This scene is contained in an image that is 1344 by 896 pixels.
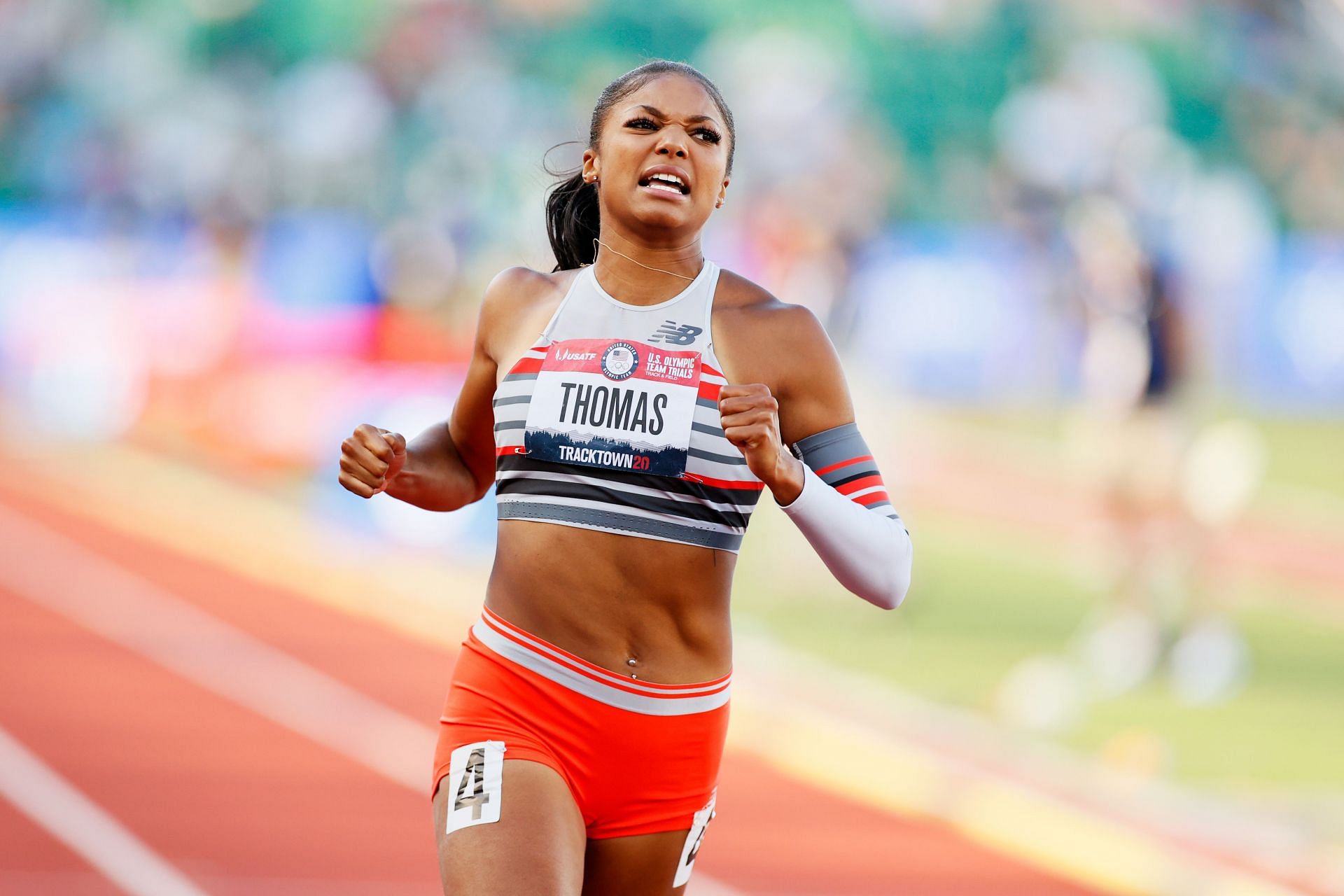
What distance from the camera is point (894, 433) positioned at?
17703mm

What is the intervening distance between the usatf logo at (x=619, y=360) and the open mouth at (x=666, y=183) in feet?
0.91

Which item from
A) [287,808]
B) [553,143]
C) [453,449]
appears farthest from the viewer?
[553,143]

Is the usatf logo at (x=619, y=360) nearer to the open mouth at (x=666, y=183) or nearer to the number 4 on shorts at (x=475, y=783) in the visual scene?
the open mouth at (x=666, y=183)

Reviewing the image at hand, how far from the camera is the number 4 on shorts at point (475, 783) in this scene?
9.76 feet

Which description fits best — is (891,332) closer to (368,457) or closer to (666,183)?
(666,183)

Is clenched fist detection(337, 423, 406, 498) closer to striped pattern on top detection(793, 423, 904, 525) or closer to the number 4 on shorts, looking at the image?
the number 4 on shorts

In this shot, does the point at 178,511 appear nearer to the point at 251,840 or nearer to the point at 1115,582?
the point at 1115,582

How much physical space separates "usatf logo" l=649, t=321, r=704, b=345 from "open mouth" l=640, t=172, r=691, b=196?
0.23 metres

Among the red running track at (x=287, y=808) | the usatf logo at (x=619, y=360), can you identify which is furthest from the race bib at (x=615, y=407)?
the red running track at (x=287, y=808)

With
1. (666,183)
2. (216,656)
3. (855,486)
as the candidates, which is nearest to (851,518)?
(855,486)

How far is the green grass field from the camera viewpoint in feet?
28.7

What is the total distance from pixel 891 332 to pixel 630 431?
58.2ft

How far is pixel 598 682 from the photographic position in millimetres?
3107

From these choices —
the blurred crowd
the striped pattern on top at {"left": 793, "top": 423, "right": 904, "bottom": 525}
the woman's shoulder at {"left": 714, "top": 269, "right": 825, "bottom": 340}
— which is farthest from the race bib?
the blurred crowd
